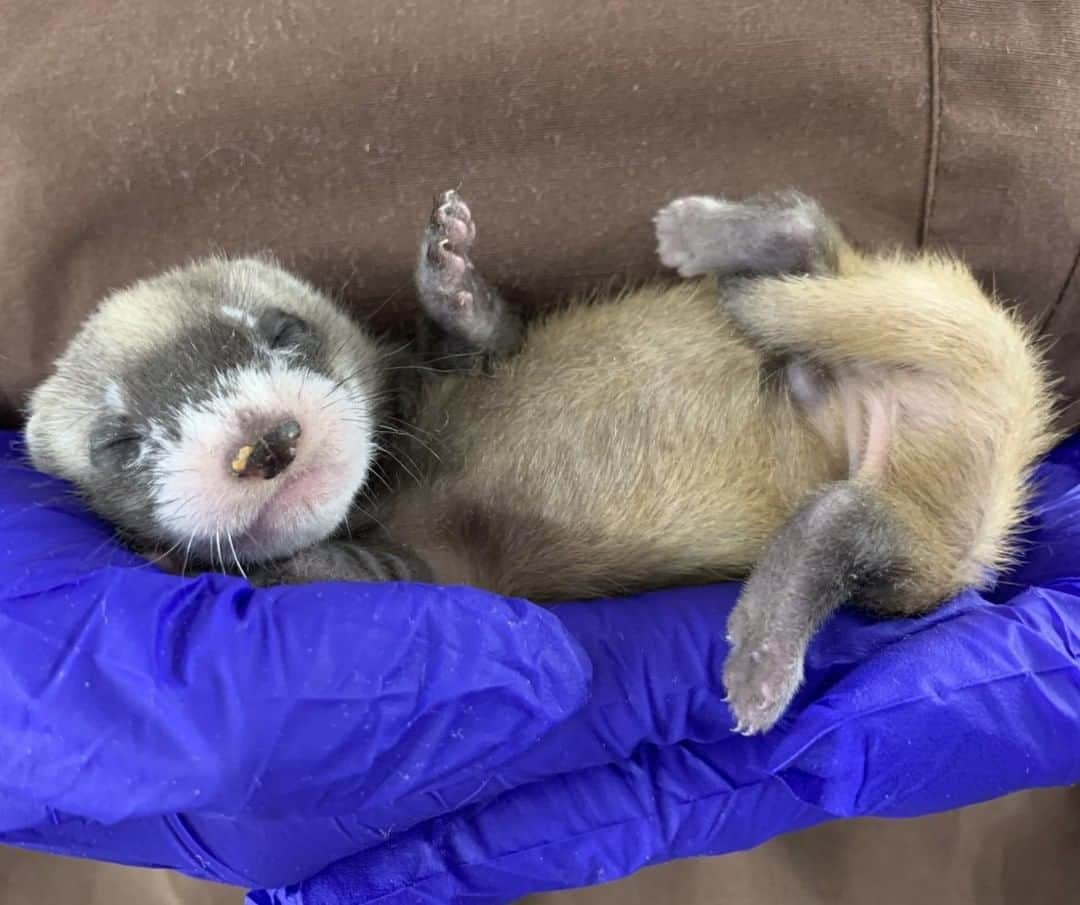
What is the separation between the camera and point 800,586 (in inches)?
51.2

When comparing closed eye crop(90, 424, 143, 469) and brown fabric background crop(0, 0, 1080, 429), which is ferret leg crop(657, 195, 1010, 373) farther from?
closed eye crop(90, 424, 143, 469)

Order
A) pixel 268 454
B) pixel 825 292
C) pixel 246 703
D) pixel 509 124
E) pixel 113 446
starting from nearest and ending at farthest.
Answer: pixel 246 703, pixel 268 454, pixel 113 446, pixel 825 292, pixel 509 124

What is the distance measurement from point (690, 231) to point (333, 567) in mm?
833

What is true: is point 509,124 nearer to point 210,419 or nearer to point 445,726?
point 210,419

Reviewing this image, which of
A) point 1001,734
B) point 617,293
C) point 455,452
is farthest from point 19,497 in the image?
point 1001,734

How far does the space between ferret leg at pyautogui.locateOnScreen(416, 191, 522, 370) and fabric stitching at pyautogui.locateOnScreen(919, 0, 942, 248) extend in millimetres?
787

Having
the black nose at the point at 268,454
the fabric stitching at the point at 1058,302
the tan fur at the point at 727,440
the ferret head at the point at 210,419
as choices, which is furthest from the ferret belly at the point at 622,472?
the fabric stitching at the point at 1058,302

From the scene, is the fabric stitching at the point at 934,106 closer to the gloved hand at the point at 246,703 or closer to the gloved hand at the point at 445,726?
the gloved hand at the point at 445,726

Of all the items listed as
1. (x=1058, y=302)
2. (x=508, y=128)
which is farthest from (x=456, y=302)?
(x=1058, y=302)

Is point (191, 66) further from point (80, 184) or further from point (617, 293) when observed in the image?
point (617, 293)

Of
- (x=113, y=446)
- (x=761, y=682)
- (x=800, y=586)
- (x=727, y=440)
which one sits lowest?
(x=761, y=682)

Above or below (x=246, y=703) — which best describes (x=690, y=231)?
above

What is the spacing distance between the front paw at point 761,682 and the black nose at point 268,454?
695 millimetres

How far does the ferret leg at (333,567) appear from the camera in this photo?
1405mm
